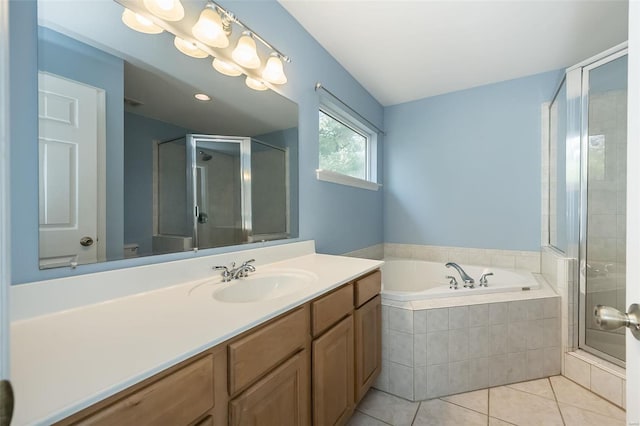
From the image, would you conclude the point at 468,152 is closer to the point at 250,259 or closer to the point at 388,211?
the point at 388,211

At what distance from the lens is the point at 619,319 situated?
54 centimetres

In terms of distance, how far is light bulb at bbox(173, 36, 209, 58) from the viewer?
114 cm

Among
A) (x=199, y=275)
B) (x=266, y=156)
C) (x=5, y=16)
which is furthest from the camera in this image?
(x=266, y=156)

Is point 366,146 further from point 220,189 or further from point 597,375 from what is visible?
point 597,375

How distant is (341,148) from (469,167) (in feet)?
4.45

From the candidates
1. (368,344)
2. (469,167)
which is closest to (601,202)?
(469,167)

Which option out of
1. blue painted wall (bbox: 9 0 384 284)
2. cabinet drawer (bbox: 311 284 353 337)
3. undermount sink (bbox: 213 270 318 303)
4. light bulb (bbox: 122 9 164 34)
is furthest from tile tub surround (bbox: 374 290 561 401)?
light bulb (bbox: 122 9 164 34)

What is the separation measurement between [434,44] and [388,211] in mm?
1720

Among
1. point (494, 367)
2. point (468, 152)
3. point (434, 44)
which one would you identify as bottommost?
point (494, 367)

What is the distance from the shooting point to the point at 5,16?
0.31m

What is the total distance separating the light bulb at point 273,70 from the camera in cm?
154

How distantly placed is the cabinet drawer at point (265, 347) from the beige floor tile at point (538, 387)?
1.68m

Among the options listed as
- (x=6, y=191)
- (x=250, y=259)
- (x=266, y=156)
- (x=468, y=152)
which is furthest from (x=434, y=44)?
(x=6, y=191)

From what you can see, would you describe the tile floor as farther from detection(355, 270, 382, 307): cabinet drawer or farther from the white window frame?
the white window frame
